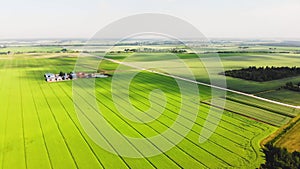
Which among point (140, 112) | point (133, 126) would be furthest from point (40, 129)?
point (140, 112)

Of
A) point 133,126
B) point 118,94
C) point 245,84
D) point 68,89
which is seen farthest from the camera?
point 245,84

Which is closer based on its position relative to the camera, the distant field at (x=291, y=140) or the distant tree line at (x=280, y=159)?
the distant tree line at (x=280, y=159)

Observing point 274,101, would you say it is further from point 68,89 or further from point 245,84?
point 68,89

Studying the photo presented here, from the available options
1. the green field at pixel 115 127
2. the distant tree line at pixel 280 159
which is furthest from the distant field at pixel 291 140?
the green field at pixel 115 127

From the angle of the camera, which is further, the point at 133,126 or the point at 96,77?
the point at 96,77

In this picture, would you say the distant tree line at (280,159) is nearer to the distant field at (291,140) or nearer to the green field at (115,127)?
the green field at (115,127)
